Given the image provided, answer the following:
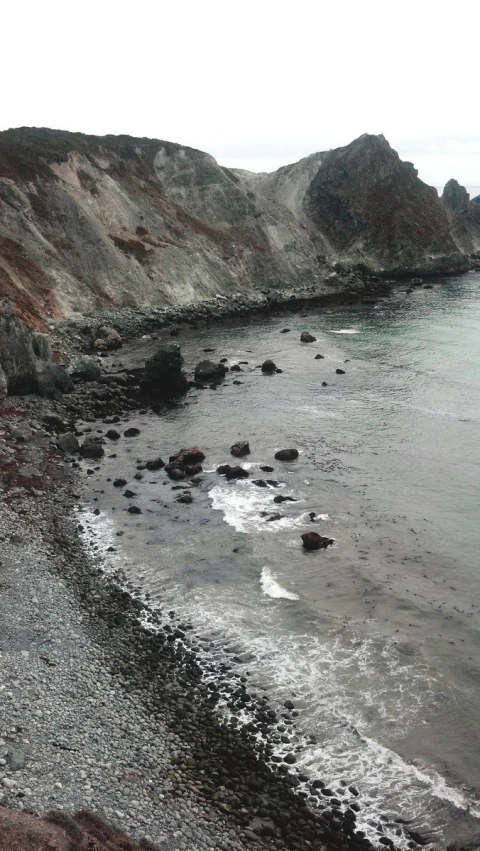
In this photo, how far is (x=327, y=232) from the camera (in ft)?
414

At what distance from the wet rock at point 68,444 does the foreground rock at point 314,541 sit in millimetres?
19646

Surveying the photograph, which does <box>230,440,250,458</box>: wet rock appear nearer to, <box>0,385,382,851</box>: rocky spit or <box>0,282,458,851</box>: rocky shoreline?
<box>0,282,458,851</box>: rocky shoreline

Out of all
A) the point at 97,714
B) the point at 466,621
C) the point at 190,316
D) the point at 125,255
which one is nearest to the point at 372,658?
the point at 466,621

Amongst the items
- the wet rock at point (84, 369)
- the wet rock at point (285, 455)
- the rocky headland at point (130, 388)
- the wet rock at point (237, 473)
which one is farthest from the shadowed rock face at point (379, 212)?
the wet rock at point (237, 473)

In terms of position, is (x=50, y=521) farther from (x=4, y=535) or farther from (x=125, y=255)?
(x=125, y=255)

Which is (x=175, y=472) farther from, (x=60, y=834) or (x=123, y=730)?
(x=60, y=834)

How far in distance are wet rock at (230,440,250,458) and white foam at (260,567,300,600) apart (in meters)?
14.3

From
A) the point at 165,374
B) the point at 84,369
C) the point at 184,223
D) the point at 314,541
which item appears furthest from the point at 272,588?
the point at 184,223

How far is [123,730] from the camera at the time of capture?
22.6m

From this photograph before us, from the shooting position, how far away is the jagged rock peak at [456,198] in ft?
481

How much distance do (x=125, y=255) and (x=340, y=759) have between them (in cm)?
8219

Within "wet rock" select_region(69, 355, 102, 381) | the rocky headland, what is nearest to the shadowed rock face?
the rocky headland

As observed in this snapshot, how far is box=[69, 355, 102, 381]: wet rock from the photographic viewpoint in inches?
2357

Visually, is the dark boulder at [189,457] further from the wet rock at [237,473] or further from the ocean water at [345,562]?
the wet rock at [237,473]
